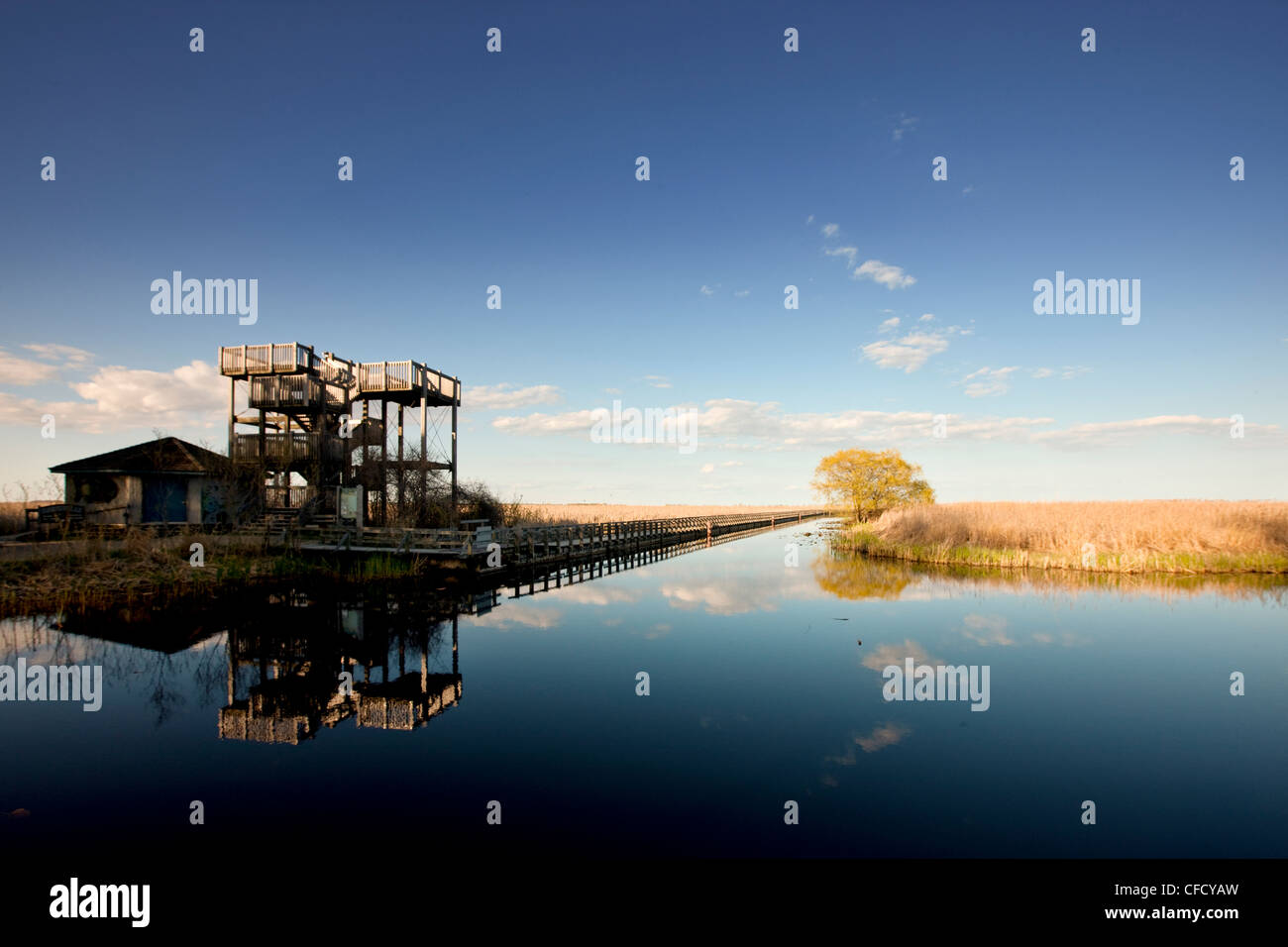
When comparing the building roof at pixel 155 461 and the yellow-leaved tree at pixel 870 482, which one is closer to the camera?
the building roof at pixel 155 461

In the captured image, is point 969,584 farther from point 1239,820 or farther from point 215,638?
point 215,638

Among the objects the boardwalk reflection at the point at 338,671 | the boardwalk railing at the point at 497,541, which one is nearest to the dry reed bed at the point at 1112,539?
the boardwalk railing at the point at 497,541

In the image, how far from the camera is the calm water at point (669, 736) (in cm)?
637

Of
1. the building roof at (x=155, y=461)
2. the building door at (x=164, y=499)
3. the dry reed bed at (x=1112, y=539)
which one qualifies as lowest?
the dry reed bed at (x=1112, y=539)

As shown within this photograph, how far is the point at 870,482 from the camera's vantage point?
53219 millimetres

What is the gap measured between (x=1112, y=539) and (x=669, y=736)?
1089 inches

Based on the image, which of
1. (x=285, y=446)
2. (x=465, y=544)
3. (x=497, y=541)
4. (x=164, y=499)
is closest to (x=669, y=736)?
(x=465, y=544)

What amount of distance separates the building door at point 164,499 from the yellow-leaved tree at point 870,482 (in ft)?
150

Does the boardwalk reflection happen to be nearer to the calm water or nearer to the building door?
the calm water

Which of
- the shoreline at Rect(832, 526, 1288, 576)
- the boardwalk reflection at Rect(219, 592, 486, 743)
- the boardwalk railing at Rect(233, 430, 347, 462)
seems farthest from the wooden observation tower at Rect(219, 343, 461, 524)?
the shoreline at Rect(832, 526, 1288, 576)

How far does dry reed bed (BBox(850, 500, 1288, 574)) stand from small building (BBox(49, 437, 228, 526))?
35.6 m

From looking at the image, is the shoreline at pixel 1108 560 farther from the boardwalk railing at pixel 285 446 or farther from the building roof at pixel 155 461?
the building roof at pixel 155 461

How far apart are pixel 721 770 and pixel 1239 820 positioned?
557 cm

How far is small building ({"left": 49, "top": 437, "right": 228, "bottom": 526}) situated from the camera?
90.4 ft
